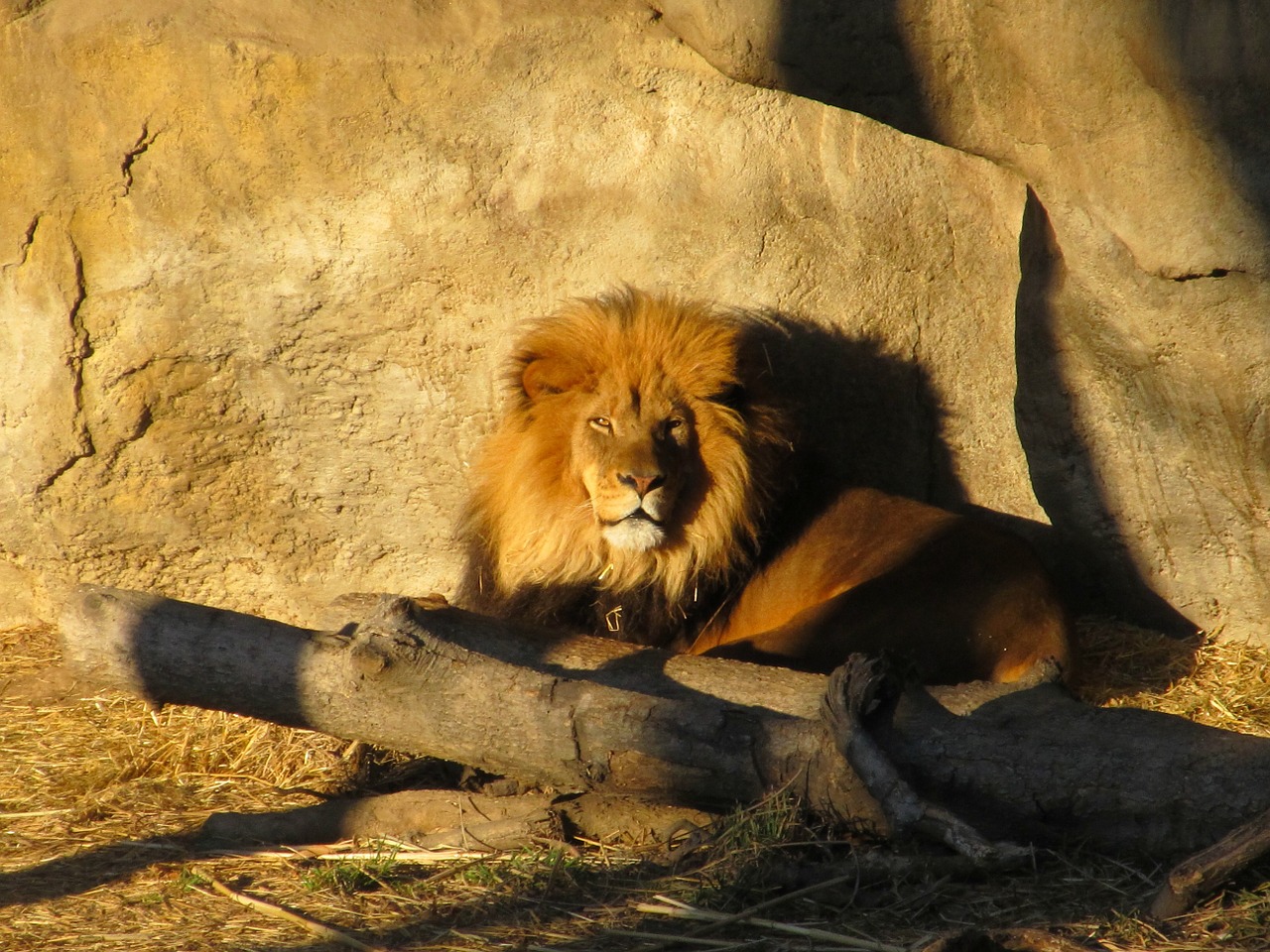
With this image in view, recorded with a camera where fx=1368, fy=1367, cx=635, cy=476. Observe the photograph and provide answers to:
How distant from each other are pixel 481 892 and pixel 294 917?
1.52 ft

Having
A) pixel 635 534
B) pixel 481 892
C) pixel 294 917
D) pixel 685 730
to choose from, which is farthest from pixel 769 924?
pixel 635 534

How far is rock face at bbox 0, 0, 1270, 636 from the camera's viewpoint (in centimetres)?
491

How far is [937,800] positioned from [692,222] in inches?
98.6

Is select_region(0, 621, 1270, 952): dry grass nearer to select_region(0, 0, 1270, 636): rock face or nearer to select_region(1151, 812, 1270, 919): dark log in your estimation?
select_region(1151, 812, 1270, 919): dark log

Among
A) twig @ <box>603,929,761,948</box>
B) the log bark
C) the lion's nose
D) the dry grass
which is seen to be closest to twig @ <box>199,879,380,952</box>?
the dry grass

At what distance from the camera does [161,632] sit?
11.8ft

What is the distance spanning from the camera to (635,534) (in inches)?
184

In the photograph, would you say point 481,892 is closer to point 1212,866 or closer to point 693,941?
point 693,941

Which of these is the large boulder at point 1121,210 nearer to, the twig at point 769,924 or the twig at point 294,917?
the twig at point 769,924

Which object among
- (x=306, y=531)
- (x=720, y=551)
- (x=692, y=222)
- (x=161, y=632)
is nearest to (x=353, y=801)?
(x=161, y=632)

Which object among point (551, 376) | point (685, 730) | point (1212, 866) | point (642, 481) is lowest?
point (1212, 866)

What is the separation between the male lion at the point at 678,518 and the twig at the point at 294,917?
164 cm

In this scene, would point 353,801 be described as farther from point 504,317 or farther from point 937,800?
point 504,317

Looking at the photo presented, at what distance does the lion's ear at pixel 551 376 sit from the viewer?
4.89 metres
